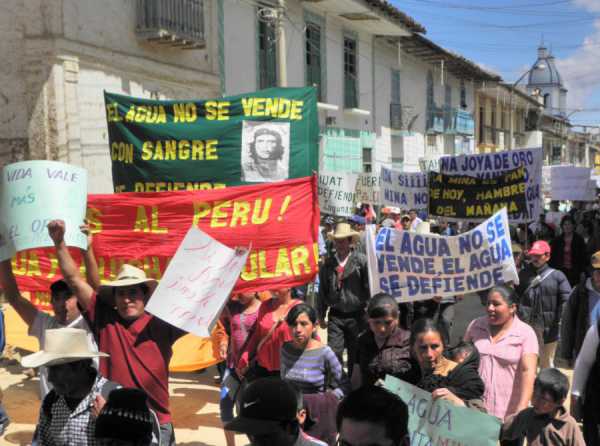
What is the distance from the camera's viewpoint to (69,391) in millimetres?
3119

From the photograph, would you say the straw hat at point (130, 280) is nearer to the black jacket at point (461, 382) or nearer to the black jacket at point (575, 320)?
the black jacket at point (461, 382)

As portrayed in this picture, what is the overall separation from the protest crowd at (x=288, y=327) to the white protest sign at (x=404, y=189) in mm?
4734

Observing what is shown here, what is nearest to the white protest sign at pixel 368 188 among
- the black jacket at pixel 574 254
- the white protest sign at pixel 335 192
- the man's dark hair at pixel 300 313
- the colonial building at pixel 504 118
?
the white protest sign at pixel 335 192

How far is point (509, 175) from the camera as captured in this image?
9.60 metres

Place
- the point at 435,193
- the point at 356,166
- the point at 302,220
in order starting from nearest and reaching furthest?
the point at 302,220, the point at 435,193, the point at 356,166

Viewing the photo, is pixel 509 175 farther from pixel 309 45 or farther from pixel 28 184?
pixel 309 45

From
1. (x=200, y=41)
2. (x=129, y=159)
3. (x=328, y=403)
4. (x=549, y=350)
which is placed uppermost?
(x=200, y=41)

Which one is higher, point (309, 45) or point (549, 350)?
point (309, 45)

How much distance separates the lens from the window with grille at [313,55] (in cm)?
2006

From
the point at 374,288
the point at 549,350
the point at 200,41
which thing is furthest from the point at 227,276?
the point at 200,41

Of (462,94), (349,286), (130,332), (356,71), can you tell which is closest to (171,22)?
(349,286)

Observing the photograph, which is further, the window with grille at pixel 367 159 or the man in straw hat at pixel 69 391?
the window with grille at pixel 367 159

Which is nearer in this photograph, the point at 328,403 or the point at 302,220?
the point at 328,403

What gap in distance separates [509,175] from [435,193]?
4.23 feet
